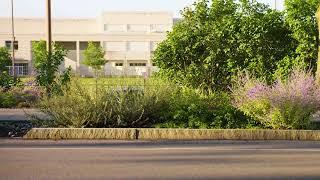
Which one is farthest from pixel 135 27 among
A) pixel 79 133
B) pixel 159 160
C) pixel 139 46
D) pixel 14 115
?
pixel 159 160

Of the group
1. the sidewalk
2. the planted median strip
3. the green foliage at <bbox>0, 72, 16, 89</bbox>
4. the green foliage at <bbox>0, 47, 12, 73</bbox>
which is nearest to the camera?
the planted median strip

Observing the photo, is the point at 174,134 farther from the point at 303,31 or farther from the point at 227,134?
the point at 303,31

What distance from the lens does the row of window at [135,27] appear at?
9412 cm

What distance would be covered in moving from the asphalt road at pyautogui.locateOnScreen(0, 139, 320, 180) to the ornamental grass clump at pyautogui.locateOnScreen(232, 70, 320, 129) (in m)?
0.92

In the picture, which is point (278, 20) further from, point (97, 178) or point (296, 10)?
point (97, 178)

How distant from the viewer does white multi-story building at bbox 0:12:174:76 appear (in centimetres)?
8738

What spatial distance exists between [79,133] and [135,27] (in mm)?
85783

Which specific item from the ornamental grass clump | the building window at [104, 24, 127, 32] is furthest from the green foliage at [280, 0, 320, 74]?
the building window at [104, 24, 127, 32]

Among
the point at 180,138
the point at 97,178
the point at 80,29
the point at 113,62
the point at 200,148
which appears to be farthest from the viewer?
the point at 80,29

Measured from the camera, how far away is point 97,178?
7160 mm

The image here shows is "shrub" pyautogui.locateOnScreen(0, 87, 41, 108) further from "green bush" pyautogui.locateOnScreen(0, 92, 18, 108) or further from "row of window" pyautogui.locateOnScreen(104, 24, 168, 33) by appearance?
"row of window" pyautogui.locateOnScreen(104, 24, 168, 33)

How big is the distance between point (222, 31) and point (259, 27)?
1219mm

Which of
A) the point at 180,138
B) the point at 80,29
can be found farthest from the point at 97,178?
the point at 80,29

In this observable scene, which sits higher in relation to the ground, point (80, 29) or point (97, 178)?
point (80, 29)
